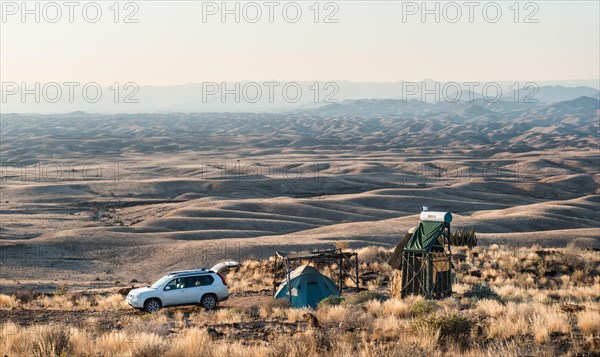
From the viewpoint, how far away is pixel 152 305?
2217cm

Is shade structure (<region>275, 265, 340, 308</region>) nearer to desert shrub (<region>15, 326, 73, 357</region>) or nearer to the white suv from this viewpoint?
the white suv

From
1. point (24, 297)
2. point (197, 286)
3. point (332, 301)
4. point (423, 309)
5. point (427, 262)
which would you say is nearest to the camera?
point (423, 309)

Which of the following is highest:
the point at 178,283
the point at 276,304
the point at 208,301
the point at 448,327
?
the point at 448,327

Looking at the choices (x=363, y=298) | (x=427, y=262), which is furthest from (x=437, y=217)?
(x=363, y=298)

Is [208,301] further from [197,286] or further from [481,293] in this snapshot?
[481,293]

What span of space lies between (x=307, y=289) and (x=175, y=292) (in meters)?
4.01

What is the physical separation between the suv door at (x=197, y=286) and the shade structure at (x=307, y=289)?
87.6 inches

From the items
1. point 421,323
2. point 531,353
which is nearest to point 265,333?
point 421,323

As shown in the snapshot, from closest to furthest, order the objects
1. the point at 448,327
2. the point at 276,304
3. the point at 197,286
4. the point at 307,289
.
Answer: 1. the point at 448,327
2. the point at 276,304
3. the point at 307,289
4. the point at 197,286

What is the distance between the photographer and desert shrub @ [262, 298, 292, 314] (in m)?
20.4

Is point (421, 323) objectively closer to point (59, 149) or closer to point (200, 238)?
point (200, 238)

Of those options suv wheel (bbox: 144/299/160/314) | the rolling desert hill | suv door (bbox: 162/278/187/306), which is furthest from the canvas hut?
the rolling desert hill

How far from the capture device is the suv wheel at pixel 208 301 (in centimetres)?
2277

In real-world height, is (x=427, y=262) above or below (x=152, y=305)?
above
